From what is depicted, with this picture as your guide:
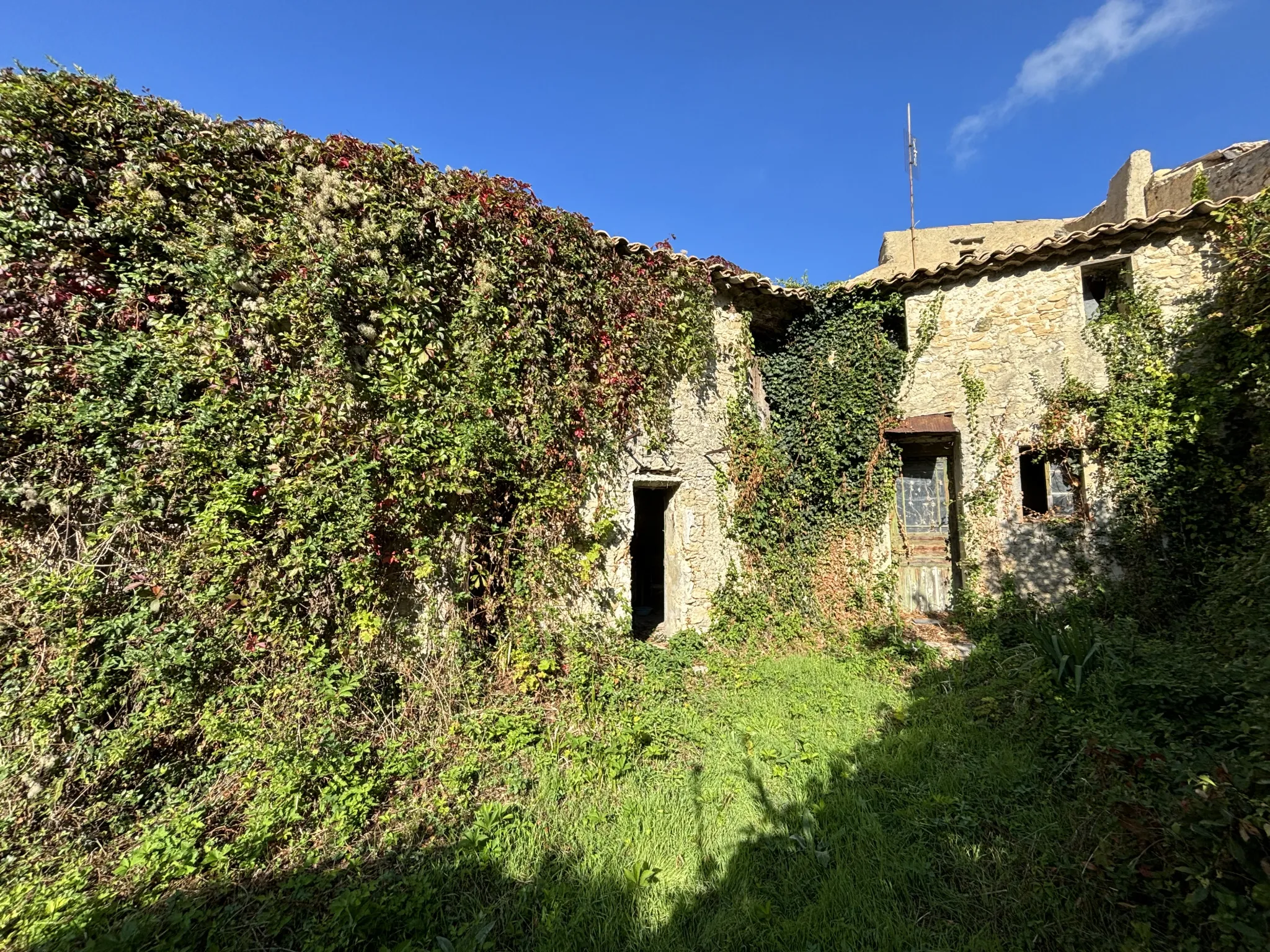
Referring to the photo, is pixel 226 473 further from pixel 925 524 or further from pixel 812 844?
pixel 925 524

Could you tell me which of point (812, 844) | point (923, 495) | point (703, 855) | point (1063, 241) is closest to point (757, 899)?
point (703, 855)

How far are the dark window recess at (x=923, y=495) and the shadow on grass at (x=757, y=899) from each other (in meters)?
4.89

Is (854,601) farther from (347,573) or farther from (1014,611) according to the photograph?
(347,573)

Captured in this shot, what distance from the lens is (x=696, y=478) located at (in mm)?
6332

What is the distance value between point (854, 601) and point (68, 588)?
25.0 feet

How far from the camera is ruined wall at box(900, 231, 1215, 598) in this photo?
6.16 m

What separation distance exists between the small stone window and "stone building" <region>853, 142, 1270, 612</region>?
1cm

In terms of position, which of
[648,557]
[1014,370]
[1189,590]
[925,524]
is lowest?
[1189,590]

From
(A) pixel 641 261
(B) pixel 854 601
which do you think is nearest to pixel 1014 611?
(B) pixel 854 601

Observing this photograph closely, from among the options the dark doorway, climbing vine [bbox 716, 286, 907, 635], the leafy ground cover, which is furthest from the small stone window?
the dark doorway

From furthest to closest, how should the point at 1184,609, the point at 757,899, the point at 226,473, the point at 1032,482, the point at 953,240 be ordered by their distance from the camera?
the point at 953,240 → the point at 1032,482 → the point at 1184,609 → the point at 226,473 → the point at 757,899

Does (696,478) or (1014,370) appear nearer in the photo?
(696,478)

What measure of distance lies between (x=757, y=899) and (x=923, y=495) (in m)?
6.59

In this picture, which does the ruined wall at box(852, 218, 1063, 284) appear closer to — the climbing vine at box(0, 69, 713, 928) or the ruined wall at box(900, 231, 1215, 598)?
the ruined wall at box(900, 231, 1215, 598)
